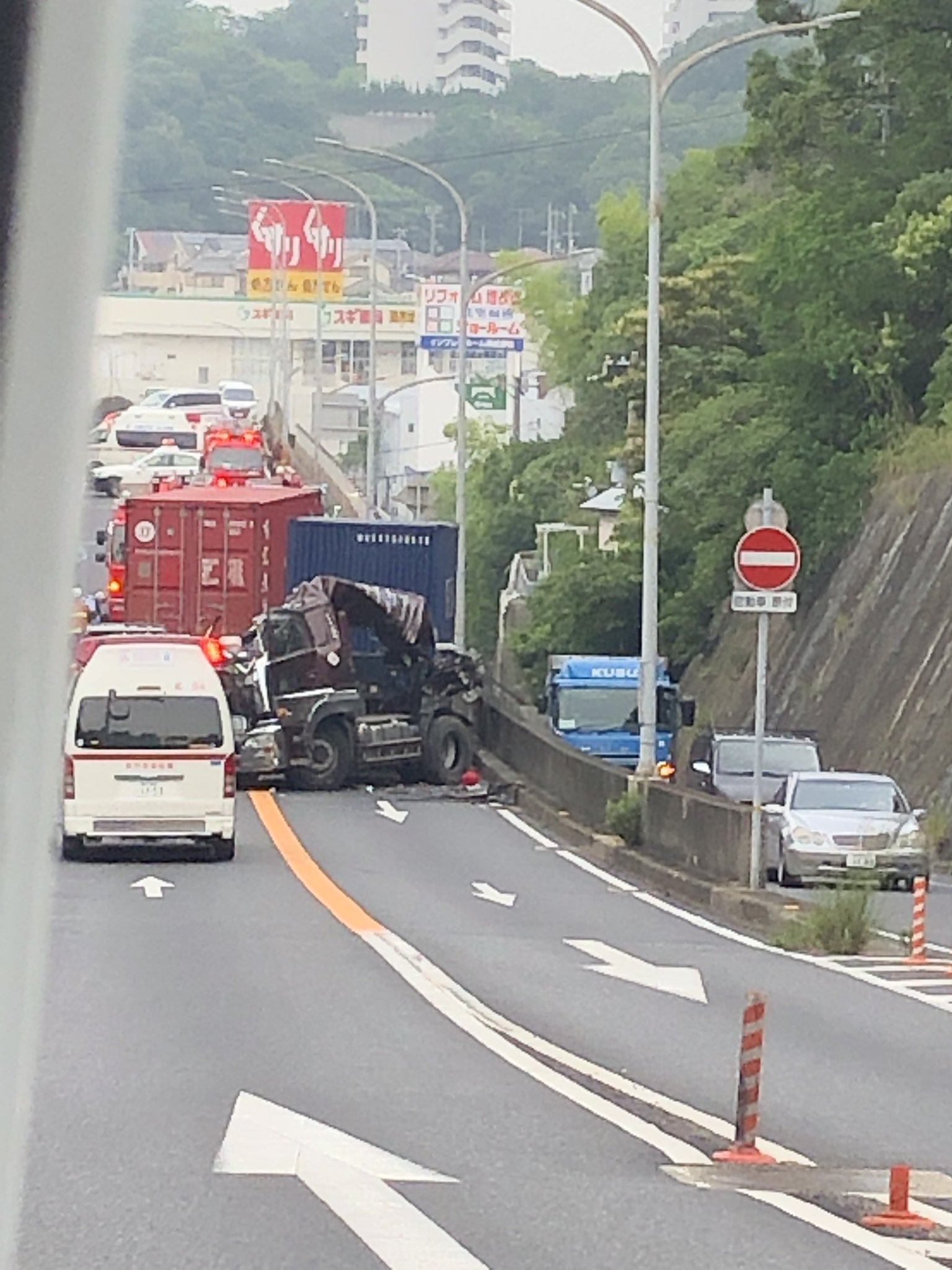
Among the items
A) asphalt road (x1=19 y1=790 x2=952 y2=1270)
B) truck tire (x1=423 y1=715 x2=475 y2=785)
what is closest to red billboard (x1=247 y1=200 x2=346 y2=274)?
truck tire (x1=423 y1=715 x2=475 y2=785)

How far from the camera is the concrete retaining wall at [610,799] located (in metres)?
25.3

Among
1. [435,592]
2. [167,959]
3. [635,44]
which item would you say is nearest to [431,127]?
[435,592]

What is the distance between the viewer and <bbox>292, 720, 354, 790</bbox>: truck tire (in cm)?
3378

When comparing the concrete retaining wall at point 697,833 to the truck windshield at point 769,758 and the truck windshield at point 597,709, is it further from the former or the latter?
the truck windshield at point 597,709

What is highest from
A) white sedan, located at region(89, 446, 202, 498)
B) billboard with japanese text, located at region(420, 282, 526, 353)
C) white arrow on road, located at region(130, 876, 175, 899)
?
billboard with japanese text, located at region(420, 282, 526, 353)

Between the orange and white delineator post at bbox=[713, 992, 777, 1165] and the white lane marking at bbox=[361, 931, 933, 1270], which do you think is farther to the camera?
the orange and white delineator post at bbox=[713, 992, 777, 1165]

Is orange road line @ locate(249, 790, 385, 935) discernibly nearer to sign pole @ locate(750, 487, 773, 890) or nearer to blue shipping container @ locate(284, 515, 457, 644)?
sign pole @ locate(750, 487, 773, 890)

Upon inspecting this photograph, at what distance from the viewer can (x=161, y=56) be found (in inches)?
101

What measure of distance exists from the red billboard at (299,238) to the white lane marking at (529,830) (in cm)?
5223

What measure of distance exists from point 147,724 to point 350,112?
52802 millimetres

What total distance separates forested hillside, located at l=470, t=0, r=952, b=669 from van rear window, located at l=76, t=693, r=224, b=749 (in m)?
19.1

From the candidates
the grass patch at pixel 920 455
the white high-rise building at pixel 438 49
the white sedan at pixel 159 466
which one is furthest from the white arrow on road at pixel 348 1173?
the white high-rise building at pixel 438 49

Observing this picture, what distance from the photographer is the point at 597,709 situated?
3859 cm

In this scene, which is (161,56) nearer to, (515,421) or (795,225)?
(795,225)
